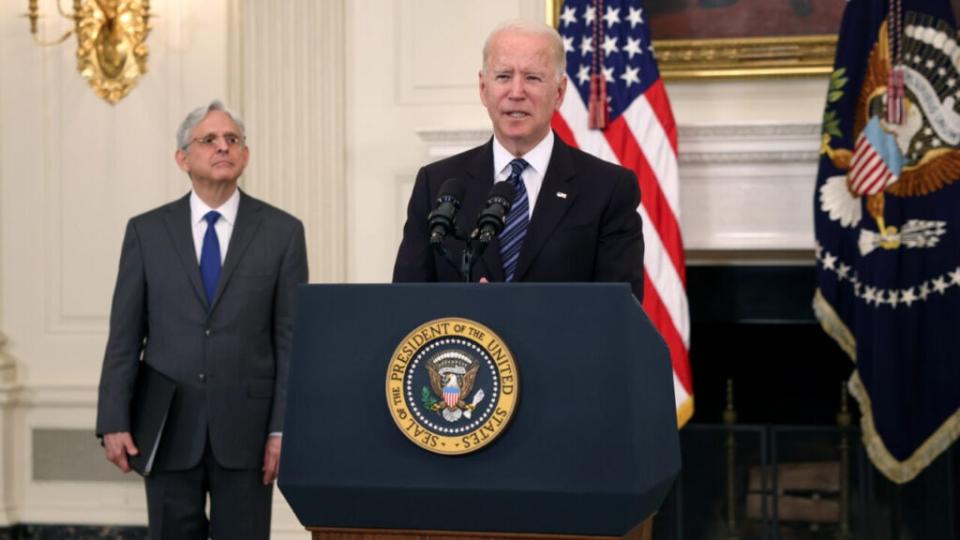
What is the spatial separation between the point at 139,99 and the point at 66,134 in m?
0.39

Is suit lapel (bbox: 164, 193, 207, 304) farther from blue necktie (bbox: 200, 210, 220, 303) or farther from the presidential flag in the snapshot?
the presidential flag

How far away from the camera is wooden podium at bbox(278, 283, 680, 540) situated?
6.64 ft

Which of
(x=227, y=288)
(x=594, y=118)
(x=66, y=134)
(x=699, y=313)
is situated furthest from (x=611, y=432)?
(x=66, y=134)

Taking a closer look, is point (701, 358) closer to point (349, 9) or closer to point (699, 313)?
point (699, 313)

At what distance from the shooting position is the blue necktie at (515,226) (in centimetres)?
263

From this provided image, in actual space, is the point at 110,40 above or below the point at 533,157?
above

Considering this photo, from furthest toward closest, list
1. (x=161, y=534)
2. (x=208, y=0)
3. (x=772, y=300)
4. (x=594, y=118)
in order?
(x=208, y=0) → (x=772, y=300) → (x=594, y=118) → (x=161, y=534)

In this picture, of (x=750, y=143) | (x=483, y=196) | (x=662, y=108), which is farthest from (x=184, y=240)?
(x=750, y=143)

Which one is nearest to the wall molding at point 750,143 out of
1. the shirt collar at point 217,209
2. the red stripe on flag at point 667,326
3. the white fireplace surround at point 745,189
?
the white fireplace surround at point 745,189

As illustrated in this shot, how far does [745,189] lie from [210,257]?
2357 mm

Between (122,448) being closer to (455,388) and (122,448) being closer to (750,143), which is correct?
(455,388)

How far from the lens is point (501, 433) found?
2.04 metres

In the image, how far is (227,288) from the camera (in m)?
4.15

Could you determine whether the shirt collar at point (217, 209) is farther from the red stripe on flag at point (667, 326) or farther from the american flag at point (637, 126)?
the red stripe on flag at point (667, 326)
